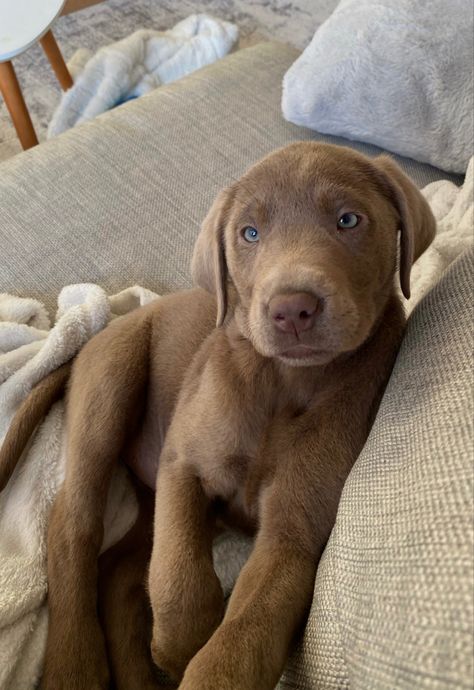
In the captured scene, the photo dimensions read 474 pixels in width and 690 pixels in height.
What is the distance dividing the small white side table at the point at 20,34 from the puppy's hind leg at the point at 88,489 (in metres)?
1.54

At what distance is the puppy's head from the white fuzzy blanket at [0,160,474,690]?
0.38 m

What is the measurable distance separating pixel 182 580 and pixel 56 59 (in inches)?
122

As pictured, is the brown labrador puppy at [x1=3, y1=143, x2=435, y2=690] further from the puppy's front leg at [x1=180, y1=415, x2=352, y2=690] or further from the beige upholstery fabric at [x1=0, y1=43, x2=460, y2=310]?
the beige upholstery fabric at [x1=0, y1=43, x2=460, y2=310]

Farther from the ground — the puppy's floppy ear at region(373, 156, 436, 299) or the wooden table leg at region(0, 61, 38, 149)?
the puppy's floppy ear at region(373, 156, 436, 299)

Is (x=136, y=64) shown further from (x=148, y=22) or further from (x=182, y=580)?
(x=182, y=580)

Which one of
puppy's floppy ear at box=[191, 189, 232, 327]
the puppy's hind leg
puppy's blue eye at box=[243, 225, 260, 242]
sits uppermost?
puppy's blue eye at box=[243, 225, 260, 242]

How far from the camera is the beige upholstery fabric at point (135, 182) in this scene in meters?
1.97

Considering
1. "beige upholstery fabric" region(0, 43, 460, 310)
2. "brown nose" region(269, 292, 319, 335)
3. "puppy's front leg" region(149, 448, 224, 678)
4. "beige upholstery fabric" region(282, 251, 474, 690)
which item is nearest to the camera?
"beige upholstery fabric" region(282, 251, 474, 690)

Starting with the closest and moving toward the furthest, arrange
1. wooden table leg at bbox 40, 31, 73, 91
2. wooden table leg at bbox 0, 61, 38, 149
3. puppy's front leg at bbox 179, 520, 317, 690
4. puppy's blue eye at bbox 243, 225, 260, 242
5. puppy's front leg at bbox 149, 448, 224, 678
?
puppy's front leg at bbox 179, 520, 317, 690 → puppy's front leg at bbox 149, 448, 224, 678 → puppy's blue eye at bbox 243, 225, 260, 242 → wooden table leg at bbox 0, 61, 38, 149 → wooden table leg at bbox 40, 31, 73, 91

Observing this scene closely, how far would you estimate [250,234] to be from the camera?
132 cm

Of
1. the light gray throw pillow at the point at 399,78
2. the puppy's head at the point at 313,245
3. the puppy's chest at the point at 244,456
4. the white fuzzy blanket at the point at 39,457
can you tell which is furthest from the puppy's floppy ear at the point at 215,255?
the light gray throw pillow at the point at 399,78

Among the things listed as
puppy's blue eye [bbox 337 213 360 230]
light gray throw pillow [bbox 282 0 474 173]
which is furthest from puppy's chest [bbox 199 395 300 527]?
light gray throw pillow [bbox 282 0 474 173]

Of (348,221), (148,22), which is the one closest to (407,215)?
(348,221)

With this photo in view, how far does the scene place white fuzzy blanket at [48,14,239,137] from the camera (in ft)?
11.2
